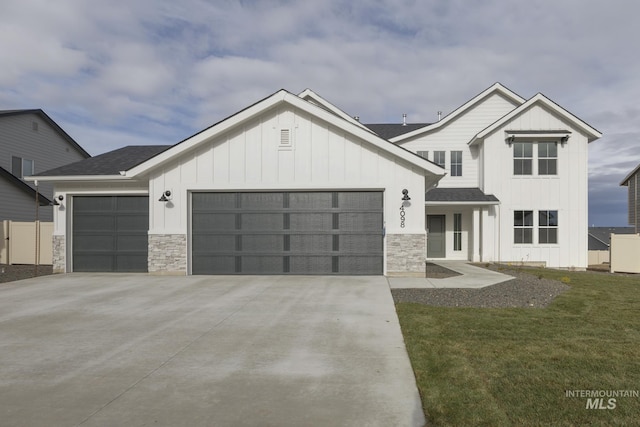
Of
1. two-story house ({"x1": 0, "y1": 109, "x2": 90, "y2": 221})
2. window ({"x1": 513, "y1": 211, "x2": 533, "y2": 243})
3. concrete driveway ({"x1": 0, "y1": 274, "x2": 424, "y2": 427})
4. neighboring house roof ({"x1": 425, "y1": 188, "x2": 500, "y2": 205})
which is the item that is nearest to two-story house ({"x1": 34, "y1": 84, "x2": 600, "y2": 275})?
concrete driveway ({"x1": 0, "y1": 274, "x2": 424, "y2": 427})

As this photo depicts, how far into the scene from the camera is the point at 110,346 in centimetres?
561

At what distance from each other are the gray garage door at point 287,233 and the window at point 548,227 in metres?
9.82

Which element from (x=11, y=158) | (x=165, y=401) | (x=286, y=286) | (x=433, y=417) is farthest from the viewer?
(x=11, y=158)

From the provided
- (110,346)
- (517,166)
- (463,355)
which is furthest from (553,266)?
(110,346)

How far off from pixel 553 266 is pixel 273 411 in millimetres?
17884

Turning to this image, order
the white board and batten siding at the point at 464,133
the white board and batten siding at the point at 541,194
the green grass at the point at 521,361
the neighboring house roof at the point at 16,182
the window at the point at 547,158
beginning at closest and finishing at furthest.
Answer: the green grass at the point at 521,361 → the white board and batten siding at the point at 541,194 → the window at the point at 547,158 → the white board and batten siding at the point at 464,133 → the neighboring house roof at the point at 16,182

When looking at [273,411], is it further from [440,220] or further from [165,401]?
[440,220]

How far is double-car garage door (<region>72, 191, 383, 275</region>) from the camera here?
12352mm

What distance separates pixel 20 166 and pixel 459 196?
2454cm

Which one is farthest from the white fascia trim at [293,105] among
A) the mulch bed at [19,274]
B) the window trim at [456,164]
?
the window trim at [456,164]

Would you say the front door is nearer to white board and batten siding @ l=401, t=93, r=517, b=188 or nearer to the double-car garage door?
white board and batten siding @ l=401, t=93, r=517, b=188

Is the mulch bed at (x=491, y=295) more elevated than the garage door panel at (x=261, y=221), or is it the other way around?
the garage door panel at (x=261, y=221)

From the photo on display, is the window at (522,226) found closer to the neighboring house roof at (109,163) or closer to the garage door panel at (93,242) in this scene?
the neighboring house roof at (109,163)

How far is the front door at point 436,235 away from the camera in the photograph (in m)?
19.2
